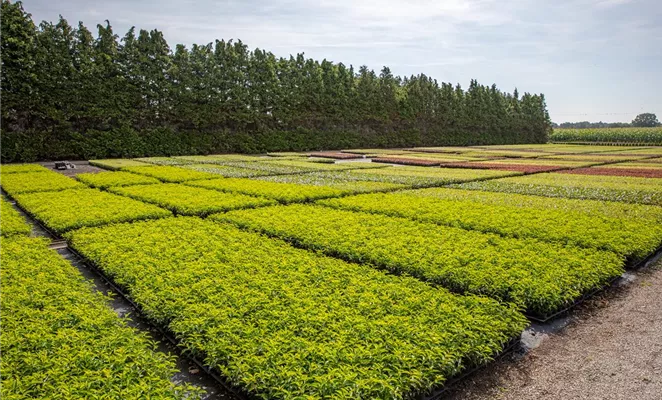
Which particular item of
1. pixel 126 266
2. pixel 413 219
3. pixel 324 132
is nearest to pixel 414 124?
pixel 324 132

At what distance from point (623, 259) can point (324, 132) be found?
140ft

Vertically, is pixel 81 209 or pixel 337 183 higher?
pixel 337 183

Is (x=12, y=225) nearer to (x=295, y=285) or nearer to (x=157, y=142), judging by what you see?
(x=295, y=285)

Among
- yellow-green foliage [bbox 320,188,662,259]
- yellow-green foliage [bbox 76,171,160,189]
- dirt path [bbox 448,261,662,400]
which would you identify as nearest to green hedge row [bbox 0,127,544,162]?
yellow-green foliage [bbox 76,171,160,189]

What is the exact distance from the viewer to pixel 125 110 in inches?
1355

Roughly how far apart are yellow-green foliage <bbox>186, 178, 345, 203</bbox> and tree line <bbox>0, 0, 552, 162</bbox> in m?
19.0

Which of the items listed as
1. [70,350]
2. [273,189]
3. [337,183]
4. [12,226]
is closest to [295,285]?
[70,350]

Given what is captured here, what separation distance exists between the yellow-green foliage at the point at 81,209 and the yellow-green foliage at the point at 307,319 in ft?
9.39

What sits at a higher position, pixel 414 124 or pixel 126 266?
pixel 414 124

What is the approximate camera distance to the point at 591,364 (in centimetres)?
514

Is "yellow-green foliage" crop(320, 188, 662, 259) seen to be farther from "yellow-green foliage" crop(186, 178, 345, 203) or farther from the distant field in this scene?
the distant field

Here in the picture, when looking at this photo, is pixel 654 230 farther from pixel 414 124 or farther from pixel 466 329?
pixel 414 124

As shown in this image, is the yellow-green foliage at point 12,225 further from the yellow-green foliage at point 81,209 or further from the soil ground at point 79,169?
the soil ground at point 79,169

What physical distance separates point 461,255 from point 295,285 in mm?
3279
